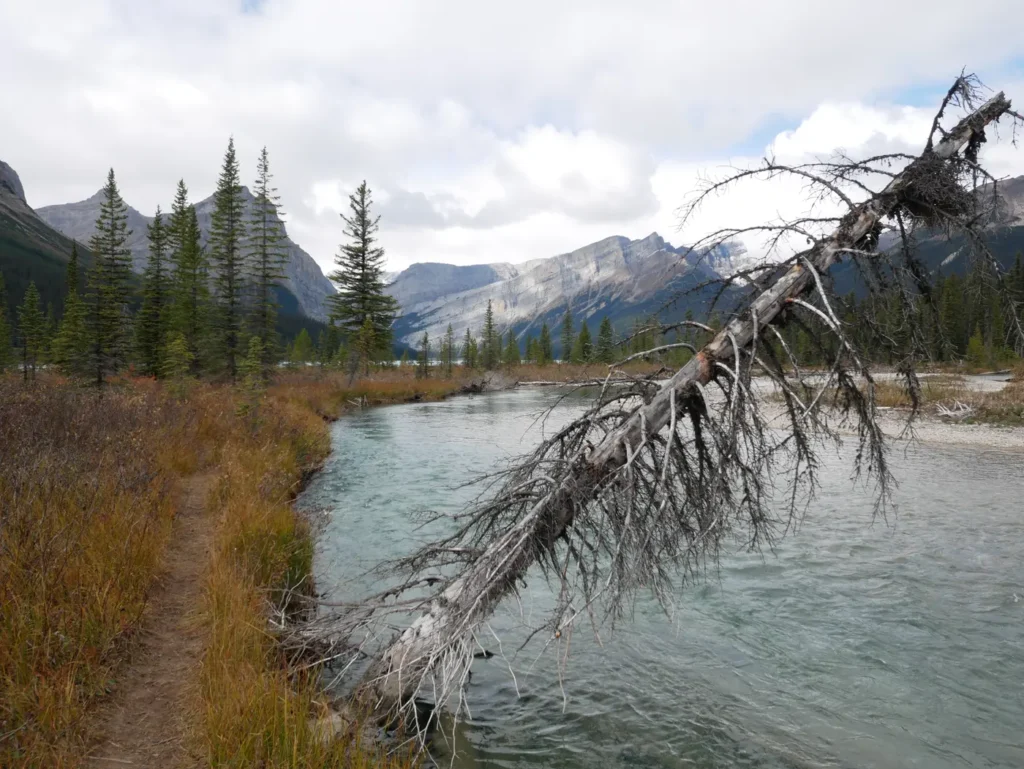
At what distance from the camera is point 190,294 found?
134ft

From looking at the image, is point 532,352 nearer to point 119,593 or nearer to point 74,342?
point 74,342

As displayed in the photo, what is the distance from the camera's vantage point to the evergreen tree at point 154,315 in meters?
40.1

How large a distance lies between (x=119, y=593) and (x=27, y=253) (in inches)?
7893

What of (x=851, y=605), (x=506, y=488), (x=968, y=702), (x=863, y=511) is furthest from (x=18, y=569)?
(x=863, y=511)

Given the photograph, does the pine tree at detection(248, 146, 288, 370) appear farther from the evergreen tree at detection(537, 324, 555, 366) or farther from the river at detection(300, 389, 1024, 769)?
the evergreen tree at detection(537, 324, 555, 366)

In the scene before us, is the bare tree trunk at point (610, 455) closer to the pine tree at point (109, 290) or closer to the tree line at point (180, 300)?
the tree line at point (180, 300)

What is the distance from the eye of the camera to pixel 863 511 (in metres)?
11.7

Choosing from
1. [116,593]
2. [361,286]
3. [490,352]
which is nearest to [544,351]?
[490,352]

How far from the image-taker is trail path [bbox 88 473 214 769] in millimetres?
3486

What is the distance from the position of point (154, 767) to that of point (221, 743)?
0.45m

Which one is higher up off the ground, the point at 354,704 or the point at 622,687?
the point at 354,704

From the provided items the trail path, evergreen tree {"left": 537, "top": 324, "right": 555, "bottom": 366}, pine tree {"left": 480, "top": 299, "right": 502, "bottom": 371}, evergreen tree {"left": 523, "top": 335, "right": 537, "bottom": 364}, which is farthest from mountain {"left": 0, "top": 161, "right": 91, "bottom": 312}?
the trail path

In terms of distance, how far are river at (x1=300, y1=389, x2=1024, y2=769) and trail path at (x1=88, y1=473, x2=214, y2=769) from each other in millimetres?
1775

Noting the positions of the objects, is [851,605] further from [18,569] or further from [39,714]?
[18,569]
